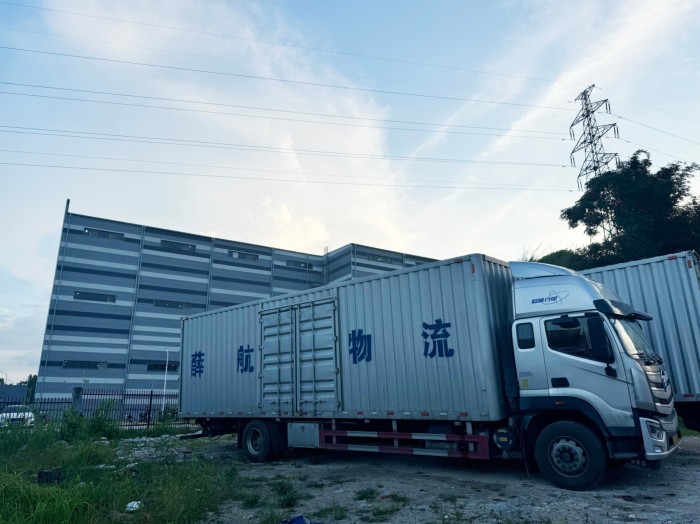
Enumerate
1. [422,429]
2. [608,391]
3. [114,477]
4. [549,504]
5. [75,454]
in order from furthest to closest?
[75,454] → [422,429] → [114,477] → [608,391] → [549,504]

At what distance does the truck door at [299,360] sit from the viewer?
30.8ft

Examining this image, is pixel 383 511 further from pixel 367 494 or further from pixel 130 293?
pixel 130 293

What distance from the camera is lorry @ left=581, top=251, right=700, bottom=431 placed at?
7.87 metres

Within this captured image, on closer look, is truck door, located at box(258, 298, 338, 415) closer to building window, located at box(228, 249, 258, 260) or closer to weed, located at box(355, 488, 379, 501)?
weed, located at box(355, 488, 379, 501)

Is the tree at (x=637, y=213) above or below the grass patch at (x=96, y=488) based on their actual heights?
above

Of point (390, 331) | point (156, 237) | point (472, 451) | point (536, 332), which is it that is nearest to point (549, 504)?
point (472, 451)

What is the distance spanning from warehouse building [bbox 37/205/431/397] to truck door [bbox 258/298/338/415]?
44119 millimetres

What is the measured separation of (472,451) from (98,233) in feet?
180

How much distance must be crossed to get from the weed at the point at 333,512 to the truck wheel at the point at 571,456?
2.93 meters

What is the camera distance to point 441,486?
695 cm

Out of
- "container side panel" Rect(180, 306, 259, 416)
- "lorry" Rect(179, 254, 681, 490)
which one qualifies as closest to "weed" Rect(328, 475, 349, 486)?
"lorry" Rect(179, 254, 681, 490)

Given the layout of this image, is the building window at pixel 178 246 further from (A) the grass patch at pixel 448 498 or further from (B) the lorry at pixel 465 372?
(A) the grass patch at pixel 448 498

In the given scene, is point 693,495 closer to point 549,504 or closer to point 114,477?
point 549,504

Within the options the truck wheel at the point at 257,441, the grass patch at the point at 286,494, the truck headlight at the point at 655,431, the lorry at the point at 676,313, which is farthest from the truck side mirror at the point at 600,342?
the truck wheel at the point at 257,441
